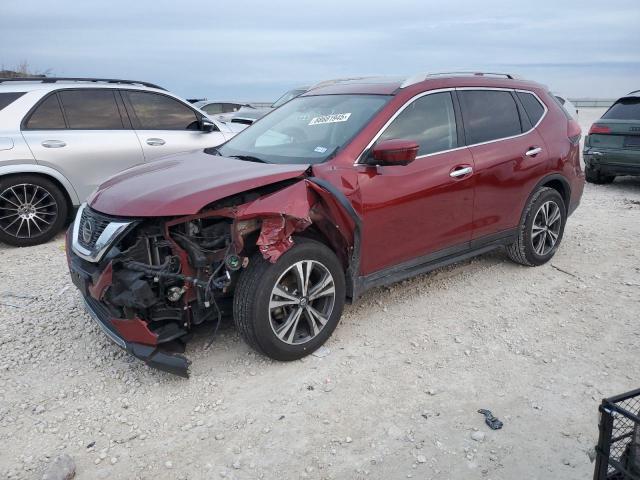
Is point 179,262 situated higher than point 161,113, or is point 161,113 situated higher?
point 161,113

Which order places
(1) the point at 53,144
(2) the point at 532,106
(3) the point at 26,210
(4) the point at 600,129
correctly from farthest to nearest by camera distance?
(4) the point at 600,129 → (1) the point at 53,144 → (3) the point at 26,210 → (2) the point at 532,106

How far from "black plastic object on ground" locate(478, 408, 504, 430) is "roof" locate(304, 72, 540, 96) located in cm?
235

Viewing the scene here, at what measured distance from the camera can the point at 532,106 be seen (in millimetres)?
5078

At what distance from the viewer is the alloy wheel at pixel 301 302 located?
134 inches

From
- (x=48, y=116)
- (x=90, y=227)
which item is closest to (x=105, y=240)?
(x=90, y=227)

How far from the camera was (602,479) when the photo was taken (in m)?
1.84

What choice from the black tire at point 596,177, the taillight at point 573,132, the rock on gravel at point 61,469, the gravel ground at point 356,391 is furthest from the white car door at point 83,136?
the black tire at point 596,177

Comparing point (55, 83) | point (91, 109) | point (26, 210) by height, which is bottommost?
Result: point (26, 210)

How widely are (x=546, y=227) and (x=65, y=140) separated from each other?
5.44 m

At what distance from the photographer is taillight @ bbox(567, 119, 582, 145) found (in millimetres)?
5309

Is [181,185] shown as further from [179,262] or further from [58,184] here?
[58,184]

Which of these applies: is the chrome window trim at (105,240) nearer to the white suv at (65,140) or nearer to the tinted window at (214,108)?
the white suv at (65,140)

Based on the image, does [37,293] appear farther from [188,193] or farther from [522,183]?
[522,183]

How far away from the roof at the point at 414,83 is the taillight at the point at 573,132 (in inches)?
26.4
